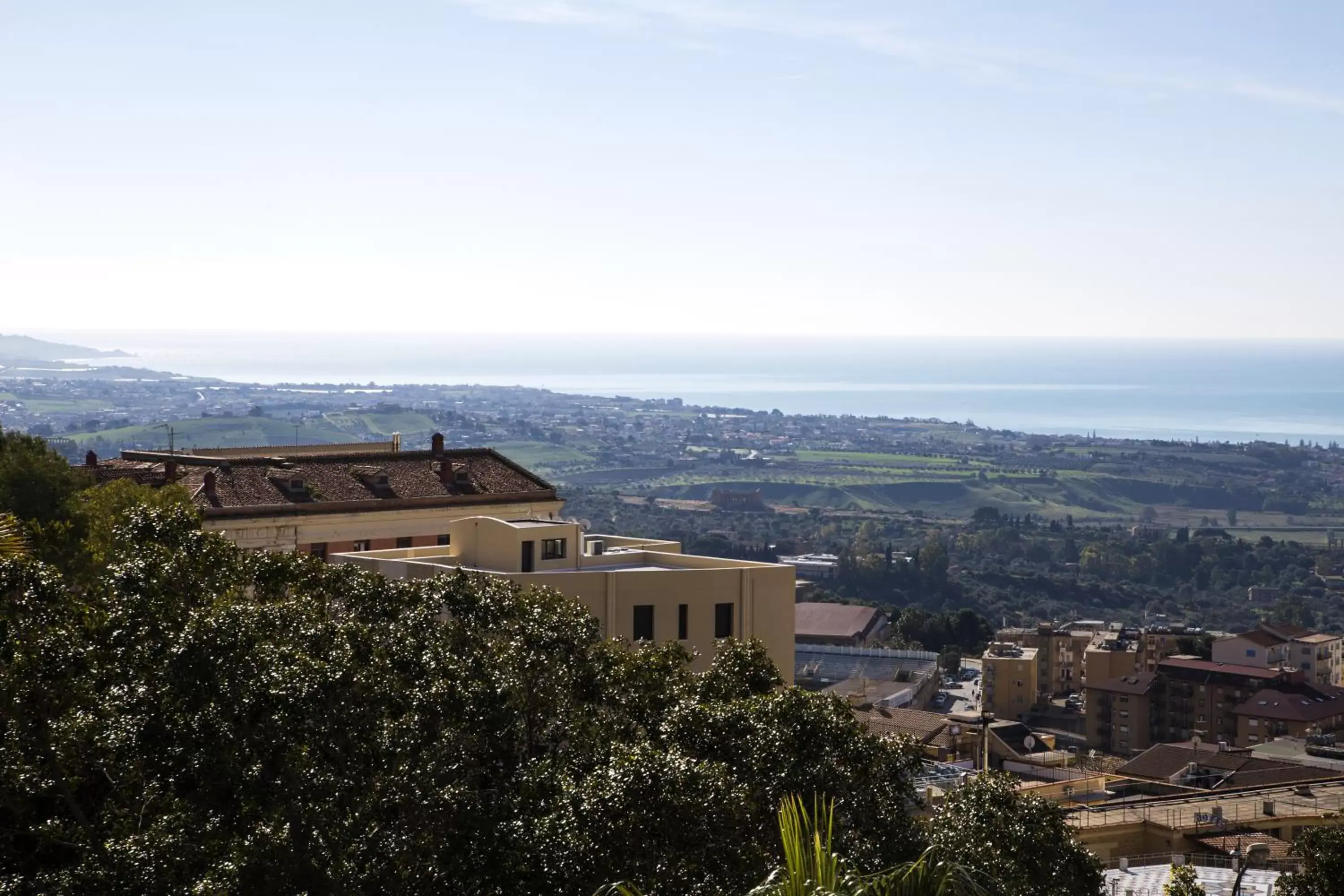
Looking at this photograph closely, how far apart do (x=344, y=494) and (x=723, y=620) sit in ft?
38.0

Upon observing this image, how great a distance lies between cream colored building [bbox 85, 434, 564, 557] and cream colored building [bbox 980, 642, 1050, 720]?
44640 millimetres

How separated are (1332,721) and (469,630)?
5784cm

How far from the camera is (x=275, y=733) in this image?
1391 centimetres

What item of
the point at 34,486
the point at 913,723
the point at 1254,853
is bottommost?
the point at 913,723

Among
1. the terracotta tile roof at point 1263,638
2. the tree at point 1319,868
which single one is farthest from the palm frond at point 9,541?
the terracotta tile roof at point 1263,638

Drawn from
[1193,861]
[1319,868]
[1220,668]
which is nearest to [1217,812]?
[1193,861]

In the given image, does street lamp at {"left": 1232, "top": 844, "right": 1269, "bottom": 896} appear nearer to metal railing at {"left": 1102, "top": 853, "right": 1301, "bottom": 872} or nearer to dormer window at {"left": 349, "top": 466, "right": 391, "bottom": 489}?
metal railing at {"left": 1102, "top": 853, "right": 1301, "bottom": 872}

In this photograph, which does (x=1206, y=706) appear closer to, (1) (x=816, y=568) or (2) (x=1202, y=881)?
(2) (x=1202, y=881)

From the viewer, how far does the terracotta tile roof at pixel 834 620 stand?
322 feet

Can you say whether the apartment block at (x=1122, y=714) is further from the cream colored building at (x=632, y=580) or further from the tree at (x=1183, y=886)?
the tree at (x=1183, y=886)

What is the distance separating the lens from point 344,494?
38031 millimetres

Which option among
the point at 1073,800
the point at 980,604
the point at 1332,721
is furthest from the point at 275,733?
the point at 980,604

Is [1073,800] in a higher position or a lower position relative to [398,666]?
lower

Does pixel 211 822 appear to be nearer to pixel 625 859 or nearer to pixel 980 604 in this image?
pixel 625 859
